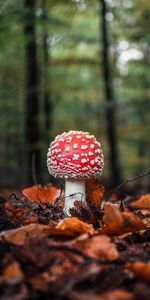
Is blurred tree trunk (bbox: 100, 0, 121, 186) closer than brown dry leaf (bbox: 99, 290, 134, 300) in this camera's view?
No

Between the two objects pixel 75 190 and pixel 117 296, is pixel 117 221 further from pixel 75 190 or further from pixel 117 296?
pixel 75 190

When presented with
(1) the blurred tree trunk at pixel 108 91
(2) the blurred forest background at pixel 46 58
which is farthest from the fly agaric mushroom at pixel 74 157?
(1) the blurred tree trunk at pixel 108 91

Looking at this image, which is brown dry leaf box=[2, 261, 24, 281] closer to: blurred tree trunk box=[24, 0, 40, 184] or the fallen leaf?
the fallen leaf

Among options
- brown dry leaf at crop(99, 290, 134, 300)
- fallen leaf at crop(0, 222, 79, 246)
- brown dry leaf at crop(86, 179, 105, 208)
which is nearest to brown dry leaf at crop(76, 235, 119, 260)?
fallen leaf at crop(0, 222, 79, 246)

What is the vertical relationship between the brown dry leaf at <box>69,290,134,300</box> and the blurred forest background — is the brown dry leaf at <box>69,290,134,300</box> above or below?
below

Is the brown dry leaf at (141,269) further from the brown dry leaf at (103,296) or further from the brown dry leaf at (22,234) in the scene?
the brown dry leaf at (22,234)

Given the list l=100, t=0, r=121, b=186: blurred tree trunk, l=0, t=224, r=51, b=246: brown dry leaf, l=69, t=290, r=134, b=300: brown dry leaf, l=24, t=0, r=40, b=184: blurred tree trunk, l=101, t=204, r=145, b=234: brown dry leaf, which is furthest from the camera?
l=100, t=0, r=121, b=186: blurred tree trunk

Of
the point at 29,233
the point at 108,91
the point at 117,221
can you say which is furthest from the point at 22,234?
the point at 108,91
